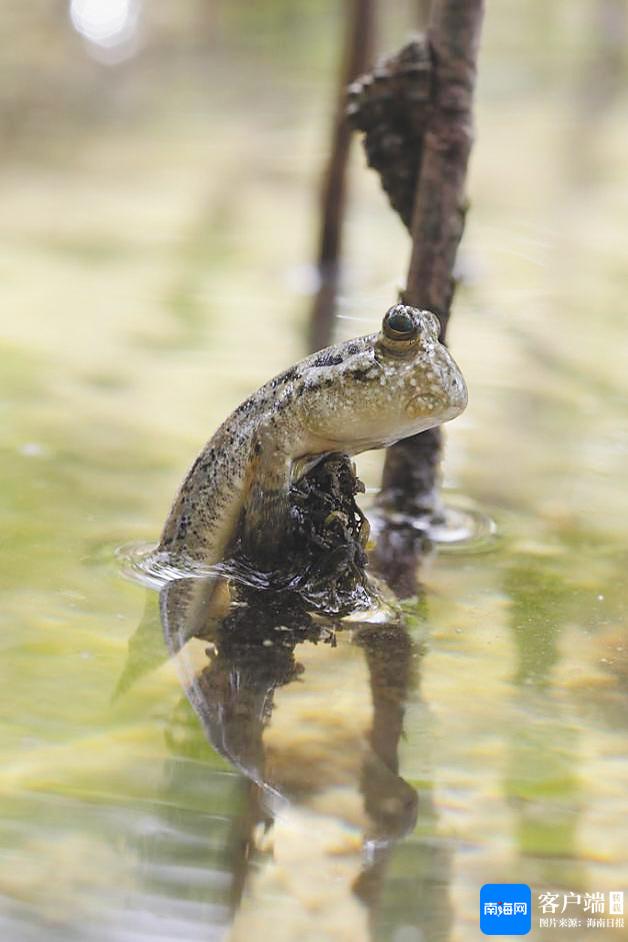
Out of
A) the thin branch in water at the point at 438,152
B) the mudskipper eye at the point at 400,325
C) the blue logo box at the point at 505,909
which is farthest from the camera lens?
the thin branch in water at the point at 438,152

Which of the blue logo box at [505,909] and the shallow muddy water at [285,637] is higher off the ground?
the shallow muddy water at [285,637]

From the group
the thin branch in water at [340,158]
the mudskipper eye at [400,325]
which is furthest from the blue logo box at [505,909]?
the thin branch in water at [340,158]

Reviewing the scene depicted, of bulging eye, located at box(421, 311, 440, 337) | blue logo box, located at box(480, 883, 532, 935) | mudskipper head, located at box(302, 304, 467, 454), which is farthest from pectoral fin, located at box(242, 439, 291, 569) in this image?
blue logo box, located at box(480, 883, 532, 935)

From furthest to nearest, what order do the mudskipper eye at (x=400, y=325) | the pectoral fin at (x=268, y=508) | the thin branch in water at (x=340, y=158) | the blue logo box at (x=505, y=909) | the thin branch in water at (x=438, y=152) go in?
1. the thin branch in water at (x=340, y=158)
2. the thin branch in water at (x=438, y=152)
3. the pectoral fin at (x=268, y=508)
4. the mudskipper eye at (x=400, y=325)
5. the blue logo box at (x=505, y=909)

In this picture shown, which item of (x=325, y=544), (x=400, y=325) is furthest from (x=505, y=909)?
(x=400, y=325)

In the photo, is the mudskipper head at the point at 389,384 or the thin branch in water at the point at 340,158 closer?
the mudskipper head at the point at 389,384

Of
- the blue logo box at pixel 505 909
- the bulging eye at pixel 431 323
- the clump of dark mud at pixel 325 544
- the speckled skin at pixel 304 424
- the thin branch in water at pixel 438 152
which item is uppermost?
the thin branch in water at pixel 438 152

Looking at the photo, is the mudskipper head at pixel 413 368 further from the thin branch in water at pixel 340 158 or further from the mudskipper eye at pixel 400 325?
A: the thin branch in water at pixel 340 158

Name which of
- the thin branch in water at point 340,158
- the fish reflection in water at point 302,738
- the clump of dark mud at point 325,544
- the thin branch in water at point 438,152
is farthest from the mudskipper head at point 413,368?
the thin branch in water at point 340,158
